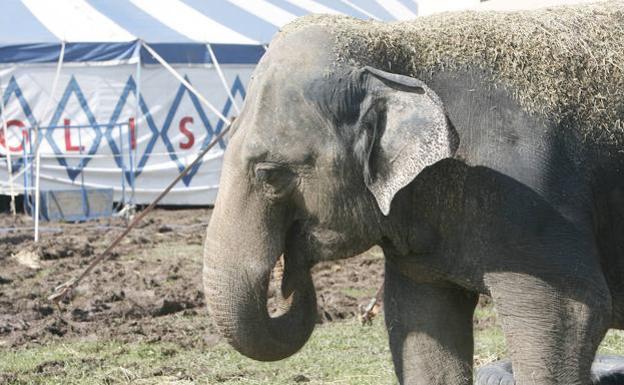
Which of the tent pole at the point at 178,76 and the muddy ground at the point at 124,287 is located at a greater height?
the tent pole at the point at 178,76

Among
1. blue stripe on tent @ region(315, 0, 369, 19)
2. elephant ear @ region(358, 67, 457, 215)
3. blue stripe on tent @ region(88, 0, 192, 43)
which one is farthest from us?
blue stripe on tent @ region(315, 0, 369, 19)

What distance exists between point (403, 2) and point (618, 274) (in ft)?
55.3

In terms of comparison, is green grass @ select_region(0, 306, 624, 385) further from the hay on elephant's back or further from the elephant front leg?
the hay on elephant's back

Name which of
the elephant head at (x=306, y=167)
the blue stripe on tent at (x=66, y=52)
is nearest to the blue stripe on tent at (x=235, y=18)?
the blue stripe on tent at (x=66, y=52)

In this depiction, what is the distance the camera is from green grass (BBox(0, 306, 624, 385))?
6117 mm

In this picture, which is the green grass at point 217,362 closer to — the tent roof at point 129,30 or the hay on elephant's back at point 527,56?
the hay on elephant's back at point 527,56

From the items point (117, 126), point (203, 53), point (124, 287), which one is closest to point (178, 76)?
point (203, 53)

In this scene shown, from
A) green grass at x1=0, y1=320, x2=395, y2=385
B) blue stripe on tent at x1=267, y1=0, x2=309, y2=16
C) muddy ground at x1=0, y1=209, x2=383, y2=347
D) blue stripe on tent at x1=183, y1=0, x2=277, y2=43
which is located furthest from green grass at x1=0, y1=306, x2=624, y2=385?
blue stripe on tent at x1=267, y1=0, x2=309, y2=16

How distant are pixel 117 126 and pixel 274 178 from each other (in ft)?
43.0

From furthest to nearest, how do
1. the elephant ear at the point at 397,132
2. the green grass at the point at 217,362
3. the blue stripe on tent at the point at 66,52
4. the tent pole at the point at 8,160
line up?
the blue stripe on tent at the point at 66,52 → the tent pole at the point at 8,160 → the green grass at the point at 217,362 → the elephant ear at the point at 397,132

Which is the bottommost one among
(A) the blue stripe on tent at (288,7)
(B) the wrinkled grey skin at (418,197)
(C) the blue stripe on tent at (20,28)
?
(C) the blue stripe on tent at (20,28)

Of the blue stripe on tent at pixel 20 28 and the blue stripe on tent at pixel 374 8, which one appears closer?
the blue stripe on tent at pixel 20 28

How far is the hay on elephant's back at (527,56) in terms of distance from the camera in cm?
347

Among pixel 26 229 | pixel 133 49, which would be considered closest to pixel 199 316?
pixel 26 229
